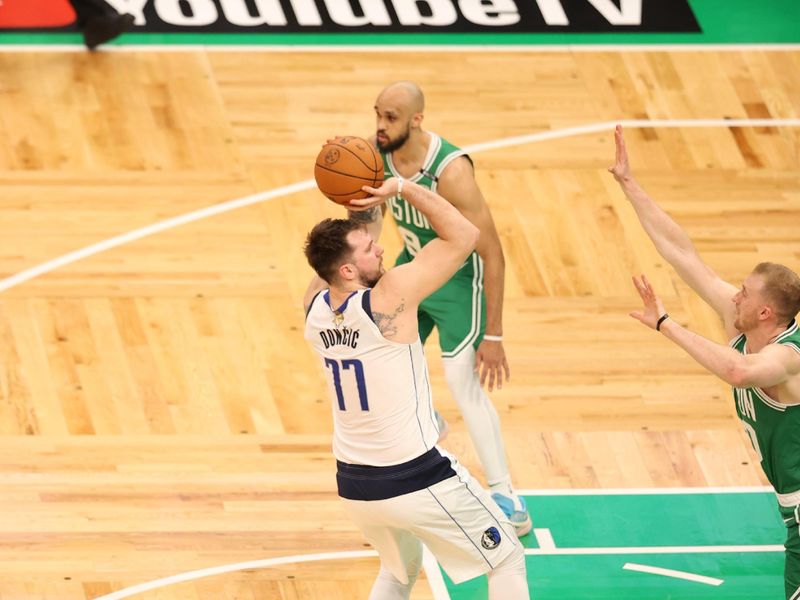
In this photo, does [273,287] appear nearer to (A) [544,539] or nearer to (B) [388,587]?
(A) [544,539]

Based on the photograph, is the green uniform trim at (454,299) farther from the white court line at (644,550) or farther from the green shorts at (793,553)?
the green shorts at (793,553)

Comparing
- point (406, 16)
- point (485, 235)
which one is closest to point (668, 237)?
point (485, 235)

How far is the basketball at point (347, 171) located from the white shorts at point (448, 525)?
3.76ft

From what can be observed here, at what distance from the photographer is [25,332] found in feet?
30.1

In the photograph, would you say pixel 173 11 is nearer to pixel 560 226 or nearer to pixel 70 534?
pixel 560 226

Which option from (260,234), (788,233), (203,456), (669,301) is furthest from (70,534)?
(788,233)

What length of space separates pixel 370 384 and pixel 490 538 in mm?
809

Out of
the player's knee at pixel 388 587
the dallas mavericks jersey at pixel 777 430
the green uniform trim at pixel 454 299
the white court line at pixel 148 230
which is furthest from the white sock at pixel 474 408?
the white court line at pixel 148 230

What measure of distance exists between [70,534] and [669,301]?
13.7 feet

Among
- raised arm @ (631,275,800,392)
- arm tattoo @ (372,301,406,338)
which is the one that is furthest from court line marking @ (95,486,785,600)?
arm tattoo @ (372,301,406,338)

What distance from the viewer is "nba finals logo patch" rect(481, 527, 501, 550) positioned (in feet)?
19.7

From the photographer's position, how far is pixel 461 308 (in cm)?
746

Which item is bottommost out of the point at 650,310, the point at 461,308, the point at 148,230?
the point at 148,230

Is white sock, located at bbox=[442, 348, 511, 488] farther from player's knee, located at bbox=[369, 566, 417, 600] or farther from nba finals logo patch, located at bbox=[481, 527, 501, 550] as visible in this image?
nba finals logo patch, located at bbox=[481, 527, 501, 550]
